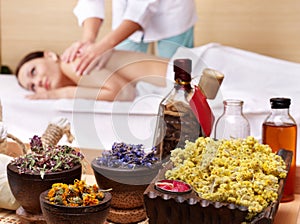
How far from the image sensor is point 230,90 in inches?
90.4

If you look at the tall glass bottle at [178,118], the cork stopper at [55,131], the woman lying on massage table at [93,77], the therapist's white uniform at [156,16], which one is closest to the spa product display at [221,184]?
the tall glass bottle at [178,118]

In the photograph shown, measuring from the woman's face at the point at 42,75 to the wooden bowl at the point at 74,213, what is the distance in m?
1.74

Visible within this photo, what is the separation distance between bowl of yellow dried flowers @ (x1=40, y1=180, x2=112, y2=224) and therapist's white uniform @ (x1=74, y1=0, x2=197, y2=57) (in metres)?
1.66

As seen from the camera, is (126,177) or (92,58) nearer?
(126,177)

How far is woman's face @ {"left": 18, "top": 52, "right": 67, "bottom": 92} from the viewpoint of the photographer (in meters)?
2.62

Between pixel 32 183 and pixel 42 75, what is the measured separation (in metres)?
1.73

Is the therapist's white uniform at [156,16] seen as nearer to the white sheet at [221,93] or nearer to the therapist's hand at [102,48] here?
the therapist's hand at [102,48]

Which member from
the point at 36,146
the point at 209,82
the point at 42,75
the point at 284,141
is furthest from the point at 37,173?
the point at 42,75

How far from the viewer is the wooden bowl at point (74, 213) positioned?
2.89ft

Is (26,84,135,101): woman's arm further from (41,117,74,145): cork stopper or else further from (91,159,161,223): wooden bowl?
(91,159,161,223): wooden bowl

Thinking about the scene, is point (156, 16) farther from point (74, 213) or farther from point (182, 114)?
point (74, 213)

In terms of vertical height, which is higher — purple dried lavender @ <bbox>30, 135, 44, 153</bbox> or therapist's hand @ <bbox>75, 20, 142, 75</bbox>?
therapist's hand @ <bbox>75, 20, 142, 75</bbox>

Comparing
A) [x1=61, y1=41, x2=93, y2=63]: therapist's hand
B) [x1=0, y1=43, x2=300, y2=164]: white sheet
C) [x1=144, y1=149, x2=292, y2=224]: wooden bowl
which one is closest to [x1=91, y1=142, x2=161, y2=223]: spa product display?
[x1=144, y1=149, x2=292, y2=224]: wooden bowl

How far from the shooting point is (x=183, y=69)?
1.11m
